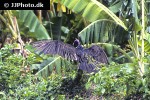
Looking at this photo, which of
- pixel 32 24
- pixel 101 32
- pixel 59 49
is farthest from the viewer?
pixel 32 24

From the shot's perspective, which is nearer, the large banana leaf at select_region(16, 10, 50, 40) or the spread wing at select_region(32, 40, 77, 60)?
the spread wing at select_region(32, 40, 77, 60)

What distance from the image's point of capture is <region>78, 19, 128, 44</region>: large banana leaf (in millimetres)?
4575

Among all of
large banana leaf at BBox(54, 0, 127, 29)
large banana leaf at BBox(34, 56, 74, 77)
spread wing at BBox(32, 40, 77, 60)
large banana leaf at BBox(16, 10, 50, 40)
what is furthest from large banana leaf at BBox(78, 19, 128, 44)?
large banana leaf at BBox(16, 10, 50, 40)

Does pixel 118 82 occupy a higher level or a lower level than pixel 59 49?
lower

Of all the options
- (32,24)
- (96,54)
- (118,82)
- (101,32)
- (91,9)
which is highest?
(91,9)

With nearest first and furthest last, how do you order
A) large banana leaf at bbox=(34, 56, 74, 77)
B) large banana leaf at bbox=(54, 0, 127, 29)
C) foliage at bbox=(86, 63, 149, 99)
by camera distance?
foliage at bbox=(86, 63, 149, 99)
large banana leaf at bbox=(54, 0, 127, 29)
large banana leaf at bbox=(34, 56, 74, 77)

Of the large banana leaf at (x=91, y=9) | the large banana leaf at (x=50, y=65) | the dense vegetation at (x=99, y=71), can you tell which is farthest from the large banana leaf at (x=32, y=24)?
the large banana leaf at (x=91, y=9)

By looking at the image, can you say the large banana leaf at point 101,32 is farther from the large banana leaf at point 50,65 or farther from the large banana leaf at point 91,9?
the large banana leaf at point 50,65

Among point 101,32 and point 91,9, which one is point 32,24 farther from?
point 101,32

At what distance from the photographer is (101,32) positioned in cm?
480

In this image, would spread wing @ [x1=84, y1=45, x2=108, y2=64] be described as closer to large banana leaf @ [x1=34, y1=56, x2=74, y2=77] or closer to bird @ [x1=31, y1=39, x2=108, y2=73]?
bird @ [x1=31, y1=39, x2=108, y2=73]

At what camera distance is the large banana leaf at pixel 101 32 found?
457 centimetres

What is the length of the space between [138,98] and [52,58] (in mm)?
1939

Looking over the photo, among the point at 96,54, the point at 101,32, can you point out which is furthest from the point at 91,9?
the point at 96,54
